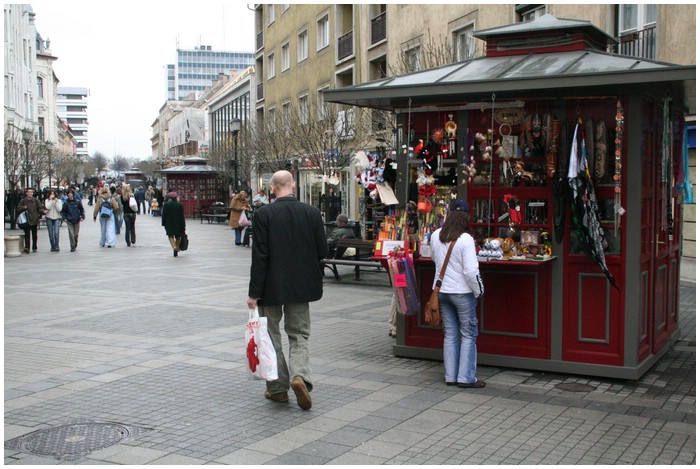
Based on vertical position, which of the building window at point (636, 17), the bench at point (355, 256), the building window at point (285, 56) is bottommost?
the bench at point (355, 256)

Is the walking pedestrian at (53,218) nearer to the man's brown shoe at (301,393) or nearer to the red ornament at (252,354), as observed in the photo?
the red ornament at (252,354)

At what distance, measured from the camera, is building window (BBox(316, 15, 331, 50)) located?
36.6m

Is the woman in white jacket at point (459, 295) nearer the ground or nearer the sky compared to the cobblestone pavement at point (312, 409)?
nearer the sky

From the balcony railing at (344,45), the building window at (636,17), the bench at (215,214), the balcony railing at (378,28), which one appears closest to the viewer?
the building window at (636,17)

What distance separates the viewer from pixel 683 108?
353 inches

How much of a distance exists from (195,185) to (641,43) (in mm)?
32002

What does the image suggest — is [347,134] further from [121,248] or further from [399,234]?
[399,234]

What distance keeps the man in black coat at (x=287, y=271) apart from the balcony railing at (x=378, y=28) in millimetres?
24419

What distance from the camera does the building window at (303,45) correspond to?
39.4 metres

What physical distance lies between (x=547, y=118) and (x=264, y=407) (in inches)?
146

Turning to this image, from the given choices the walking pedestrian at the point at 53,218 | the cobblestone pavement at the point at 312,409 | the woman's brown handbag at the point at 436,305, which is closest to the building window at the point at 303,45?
the walking pedestrian at the point at 53,218

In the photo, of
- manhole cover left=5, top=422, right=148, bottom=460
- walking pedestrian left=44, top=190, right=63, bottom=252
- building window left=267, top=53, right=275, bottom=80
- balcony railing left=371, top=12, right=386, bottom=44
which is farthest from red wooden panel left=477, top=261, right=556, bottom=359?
building window left=267, top=53, right=275, bottom=80

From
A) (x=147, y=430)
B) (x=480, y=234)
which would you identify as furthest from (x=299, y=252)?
(x=480, y=234)

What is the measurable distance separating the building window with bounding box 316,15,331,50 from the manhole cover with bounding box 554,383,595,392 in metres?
30.8
